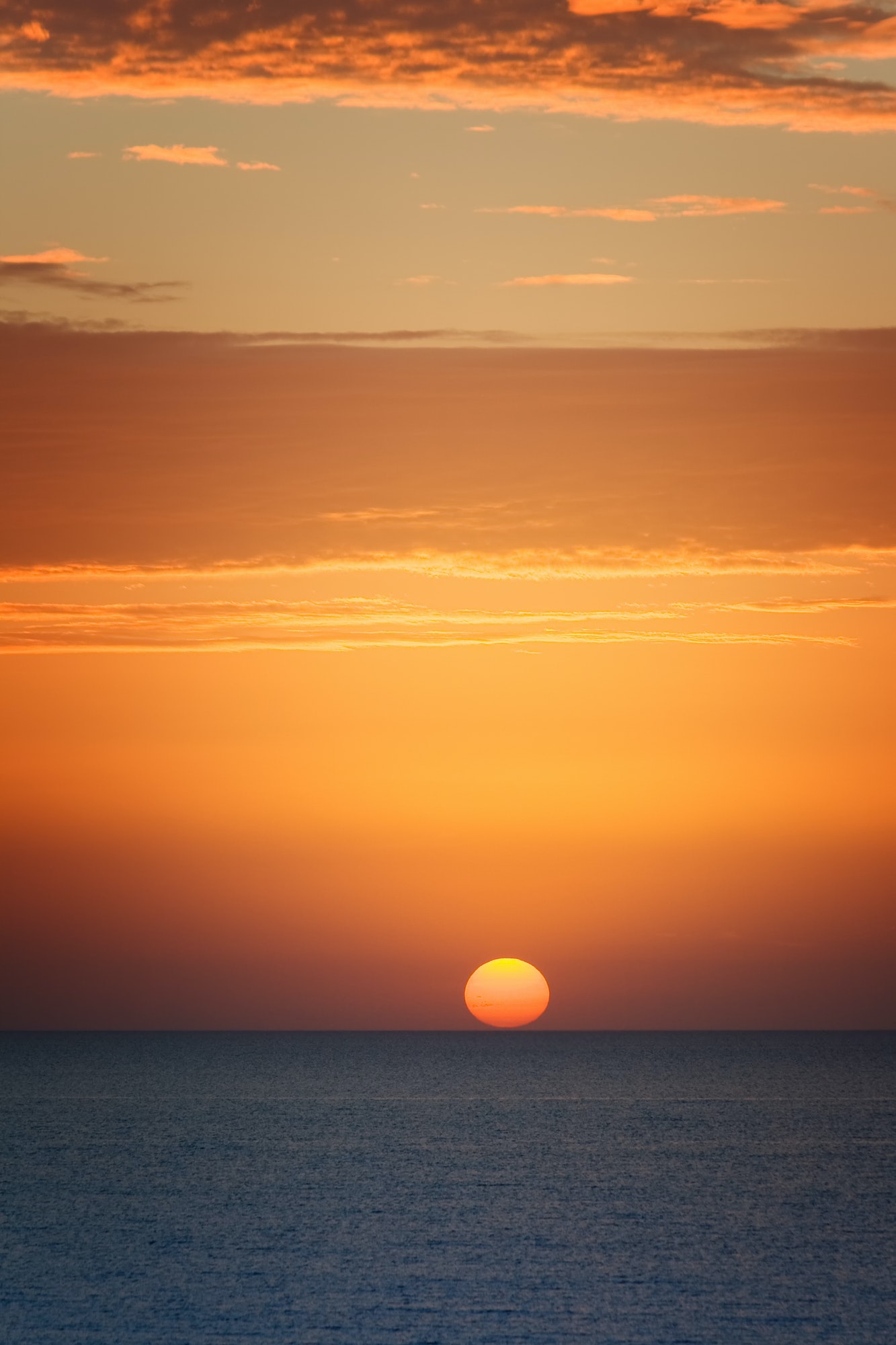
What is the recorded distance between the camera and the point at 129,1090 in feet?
464

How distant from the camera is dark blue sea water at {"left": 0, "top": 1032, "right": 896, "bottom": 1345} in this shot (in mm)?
34719

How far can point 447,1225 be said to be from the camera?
166 feet

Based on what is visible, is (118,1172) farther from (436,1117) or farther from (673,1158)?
(436,1117)

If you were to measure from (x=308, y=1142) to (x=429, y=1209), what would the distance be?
3097 centimetres

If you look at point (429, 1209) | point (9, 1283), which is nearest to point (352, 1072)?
point (429, 1209)

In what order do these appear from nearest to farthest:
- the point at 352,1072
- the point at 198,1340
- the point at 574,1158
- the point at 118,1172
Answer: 1. the point at 198,1340
2. the point at 118,1172
3. the point at 574,1158
4. the point at 352,1072

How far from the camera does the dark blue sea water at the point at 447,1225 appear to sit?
34.7 metres

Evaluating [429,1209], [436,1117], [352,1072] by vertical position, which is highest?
[352,1072]

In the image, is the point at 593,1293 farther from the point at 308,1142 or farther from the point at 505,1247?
the point at 308,1142

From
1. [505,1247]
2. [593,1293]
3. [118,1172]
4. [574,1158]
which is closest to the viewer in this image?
[593,1293]

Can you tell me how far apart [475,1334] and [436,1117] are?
72525 mm

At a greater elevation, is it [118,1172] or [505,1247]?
[118,1172]

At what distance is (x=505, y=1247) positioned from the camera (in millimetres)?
46031

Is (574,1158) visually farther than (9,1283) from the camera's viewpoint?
Yes
